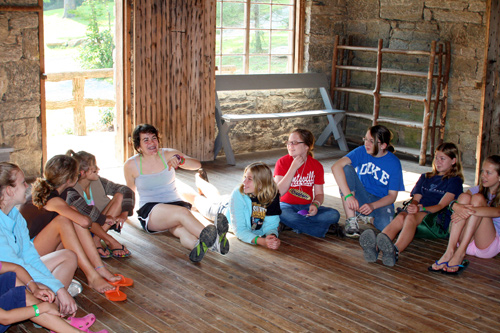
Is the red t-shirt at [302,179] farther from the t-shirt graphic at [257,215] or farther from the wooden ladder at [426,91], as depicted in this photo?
the wooden ladder at [426,91]

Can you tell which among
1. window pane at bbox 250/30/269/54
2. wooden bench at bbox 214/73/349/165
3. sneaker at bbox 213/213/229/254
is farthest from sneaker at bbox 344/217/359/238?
window pane at bbox 250/30/269/54

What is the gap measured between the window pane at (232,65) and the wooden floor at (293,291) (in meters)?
3.64

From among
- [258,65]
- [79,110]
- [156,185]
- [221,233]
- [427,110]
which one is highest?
[258,65]

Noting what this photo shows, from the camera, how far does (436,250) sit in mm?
4160

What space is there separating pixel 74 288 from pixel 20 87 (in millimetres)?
3217

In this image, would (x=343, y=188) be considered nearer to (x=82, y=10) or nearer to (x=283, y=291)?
(x=283, y=291)

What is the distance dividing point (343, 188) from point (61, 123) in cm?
757

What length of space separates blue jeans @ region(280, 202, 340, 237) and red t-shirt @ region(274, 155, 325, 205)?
82 millimetres

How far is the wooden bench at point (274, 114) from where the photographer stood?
7.00 m

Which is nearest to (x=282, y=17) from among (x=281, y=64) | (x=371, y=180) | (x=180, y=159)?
(x=281, y=64)

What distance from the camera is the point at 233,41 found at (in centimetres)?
743

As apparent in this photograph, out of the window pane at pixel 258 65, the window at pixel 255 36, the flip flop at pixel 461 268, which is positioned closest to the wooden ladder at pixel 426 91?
the window at pixel 255 36

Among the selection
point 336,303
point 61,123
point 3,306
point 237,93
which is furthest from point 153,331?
point 61,123

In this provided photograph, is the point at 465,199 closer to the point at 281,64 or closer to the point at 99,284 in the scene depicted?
the point at 99,284
